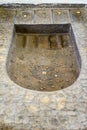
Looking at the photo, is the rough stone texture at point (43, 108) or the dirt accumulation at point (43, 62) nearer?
the rough stone texture at point (43, 108)

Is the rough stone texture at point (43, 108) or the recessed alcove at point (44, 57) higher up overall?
the rough stone texture at point (43, 108)

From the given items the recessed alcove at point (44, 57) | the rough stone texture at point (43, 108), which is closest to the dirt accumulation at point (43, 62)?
the recessed alcove at point (44, 57)

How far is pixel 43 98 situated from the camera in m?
2.70

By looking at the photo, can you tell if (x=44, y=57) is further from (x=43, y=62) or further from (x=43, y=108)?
(x=43, y=108)

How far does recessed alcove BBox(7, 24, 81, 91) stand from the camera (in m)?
3.30

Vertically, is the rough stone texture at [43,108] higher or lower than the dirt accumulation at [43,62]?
higher

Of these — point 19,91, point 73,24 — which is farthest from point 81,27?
point 19,91

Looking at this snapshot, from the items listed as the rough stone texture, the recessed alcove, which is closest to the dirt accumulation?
the recessed alcove

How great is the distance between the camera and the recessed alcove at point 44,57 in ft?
10.8

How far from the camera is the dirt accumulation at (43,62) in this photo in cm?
328

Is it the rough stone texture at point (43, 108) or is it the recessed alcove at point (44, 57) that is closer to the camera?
the rough stone texture at point (43, 108)

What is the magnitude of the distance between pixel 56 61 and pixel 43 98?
1.05 metres

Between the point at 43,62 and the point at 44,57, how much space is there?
0.12 m

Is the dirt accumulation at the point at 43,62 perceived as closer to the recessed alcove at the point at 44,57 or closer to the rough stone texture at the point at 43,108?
the recessed alcove at the point at 44,57
